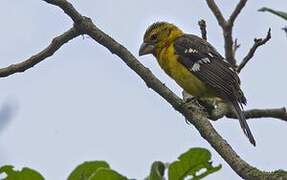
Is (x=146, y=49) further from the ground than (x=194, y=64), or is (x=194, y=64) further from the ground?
(x=146, y=49)

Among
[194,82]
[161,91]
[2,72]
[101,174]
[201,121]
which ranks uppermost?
[194,82]

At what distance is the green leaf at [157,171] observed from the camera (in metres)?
1.65

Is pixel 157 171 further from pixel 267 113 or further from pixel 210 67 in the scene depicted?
pixel 210 67

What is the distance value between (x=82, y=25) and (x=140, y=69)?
1.49ft

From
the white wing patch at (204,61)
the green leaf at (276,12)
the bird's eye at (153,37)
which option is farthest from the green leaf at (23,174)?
the bird's eye at (153,37)

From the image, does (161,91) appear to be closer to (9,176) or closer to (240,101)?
(240,101)

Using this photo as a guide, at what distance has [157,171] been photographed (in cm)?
167

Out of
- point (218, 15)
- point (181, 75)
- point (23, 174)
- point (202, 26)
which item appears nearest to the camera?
point (23, 174)

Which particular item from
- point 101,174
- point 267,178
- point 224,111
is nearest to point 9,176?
point 101,174

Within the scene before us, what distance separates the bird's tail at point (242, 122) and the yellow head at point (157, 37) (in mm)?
1465

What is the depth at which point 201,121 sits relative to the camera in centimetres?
371

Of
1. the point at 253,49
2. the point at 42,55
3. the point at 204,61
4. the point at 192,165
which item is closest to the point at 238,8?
the point at 253,49

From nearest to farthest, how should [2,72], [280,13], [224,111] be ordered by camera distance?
[280,13] < [2,72] < [224,111]

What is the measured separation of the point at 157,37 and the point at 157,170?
4935 mm
